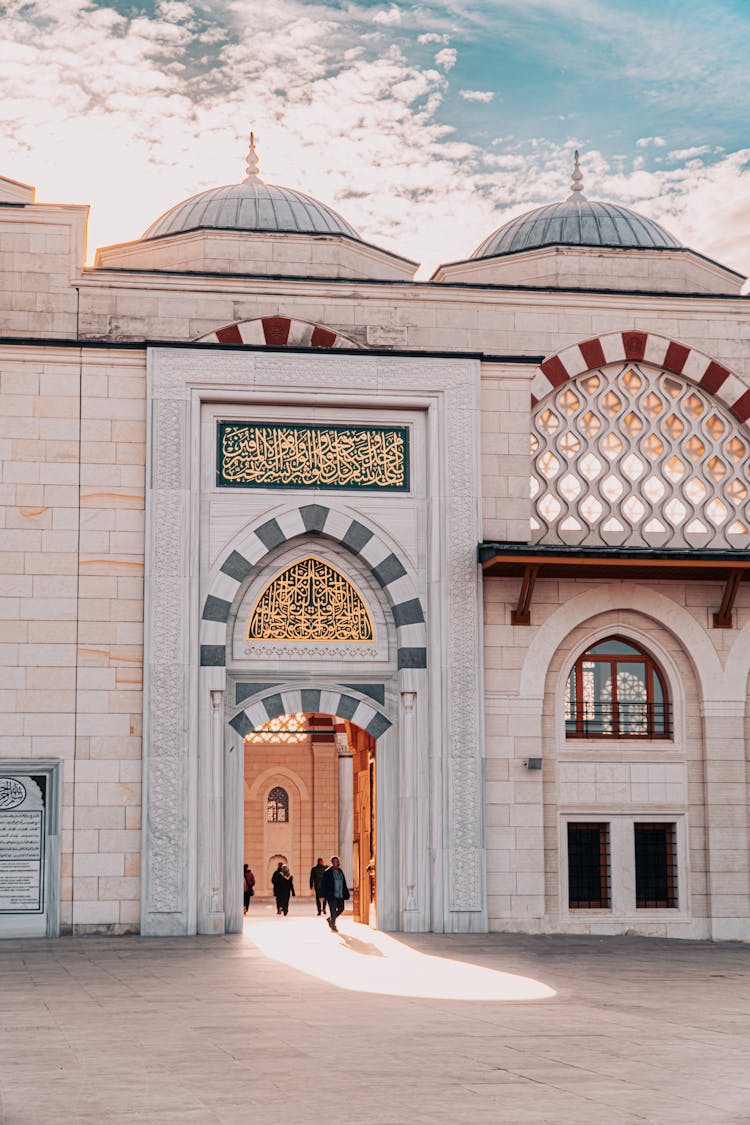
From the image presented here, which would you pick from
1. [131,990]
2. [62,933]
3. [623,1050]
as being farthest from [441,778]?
[623,1050]

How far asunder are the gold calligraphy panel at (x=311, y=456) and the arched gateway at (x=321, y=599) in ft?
0.05

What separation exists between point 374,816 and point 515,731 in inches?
66.9

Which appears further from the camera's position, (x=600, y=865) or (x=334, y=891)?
(x=334, y=891)

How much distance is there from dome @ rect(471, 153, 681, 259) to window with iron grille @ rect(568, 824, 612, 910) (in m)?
8.15

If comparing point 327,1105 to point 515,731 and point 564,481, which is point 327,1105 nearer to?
point 515,731

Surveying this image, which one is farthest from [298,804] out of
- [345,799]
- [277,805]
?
[345,799]

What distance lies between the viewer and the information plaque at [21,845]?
45.7 feet

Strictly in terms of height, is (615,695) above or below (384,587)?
below

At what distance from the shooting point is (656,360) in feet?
53.0

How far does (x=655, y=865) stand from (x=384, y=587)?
4020 mm

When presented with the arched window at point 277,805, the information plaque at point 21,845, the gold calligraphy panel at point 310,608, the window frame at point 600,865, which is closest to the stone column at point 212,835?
the gold calligraphy panel at point 310,608

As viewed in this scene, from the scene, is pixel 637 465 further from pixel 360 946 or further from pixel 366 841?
pixel 360 946

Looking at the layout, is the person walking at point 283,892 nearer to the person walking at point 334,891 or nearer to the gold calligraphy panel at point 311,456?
the person walking at point 334,891

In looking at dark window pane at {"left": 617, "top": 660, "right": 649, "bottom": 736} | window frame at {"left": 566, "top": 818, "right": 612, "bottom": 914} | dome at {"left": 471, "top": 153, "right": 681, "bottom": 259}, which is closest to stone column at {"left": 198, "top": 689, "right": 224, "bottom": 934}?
window frame at {"left": 566, "top": 818, "right": 612, "bottom": 914}
